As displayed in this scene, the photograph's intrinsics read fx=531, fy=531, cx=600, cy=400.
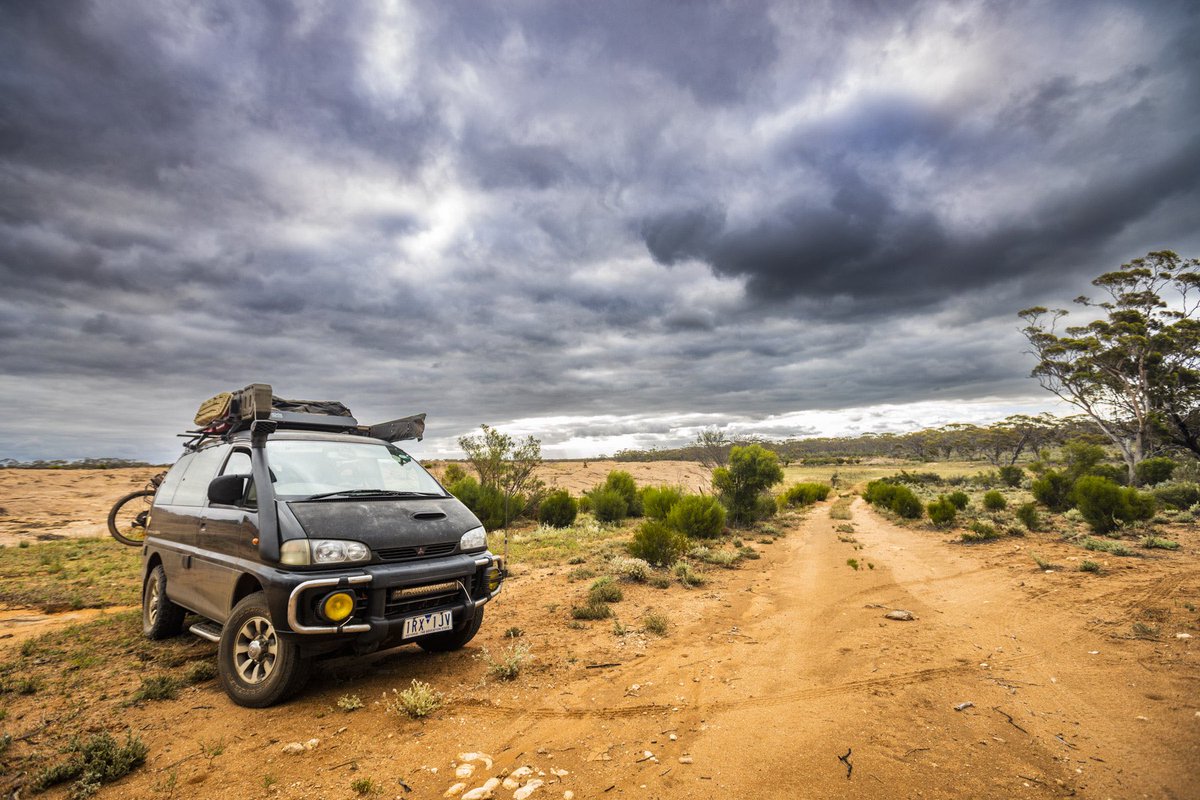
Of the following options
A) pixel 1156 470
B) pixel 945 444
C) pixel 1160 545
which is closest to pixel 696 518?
pixel 1160 545

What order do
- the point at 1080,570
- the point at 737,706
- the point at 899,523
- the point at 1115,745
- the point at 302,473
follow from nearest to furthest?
1. the point at 1115,745
2. the point at 737,706
3. the point at 302,473
4. the point at 1080,570
5. the point at 899,523

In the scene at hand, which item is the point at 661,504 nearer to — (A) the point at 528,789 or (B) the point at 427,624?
(B) the point at 427,624

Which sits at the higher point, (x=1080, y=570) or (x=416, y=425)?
(x=416, y=425)

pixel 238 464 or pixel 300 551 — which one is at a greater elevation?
pixel 238 464

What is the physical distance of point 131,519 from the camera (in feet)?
66.0

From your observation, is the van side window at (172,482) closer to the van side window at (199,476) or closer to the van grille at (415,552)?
the van side window at (199,476)

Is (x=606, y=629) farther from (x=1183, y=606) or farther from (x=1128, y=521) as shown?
(x=1128, y=521)

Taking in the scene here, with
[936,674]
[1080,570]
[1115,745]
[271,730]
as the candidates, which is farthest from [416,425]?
[1080,570]

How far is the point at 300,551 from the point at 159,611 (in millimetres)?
3267

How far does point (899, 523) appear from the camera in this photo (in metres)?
18.1

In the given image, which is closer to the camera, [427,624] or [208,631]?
[427,624]

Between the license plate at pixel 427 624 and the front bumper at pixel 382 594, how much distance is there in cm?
6

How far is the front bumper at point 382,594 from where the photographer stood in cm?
395

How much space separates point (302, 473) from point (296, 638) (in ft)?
5.01
